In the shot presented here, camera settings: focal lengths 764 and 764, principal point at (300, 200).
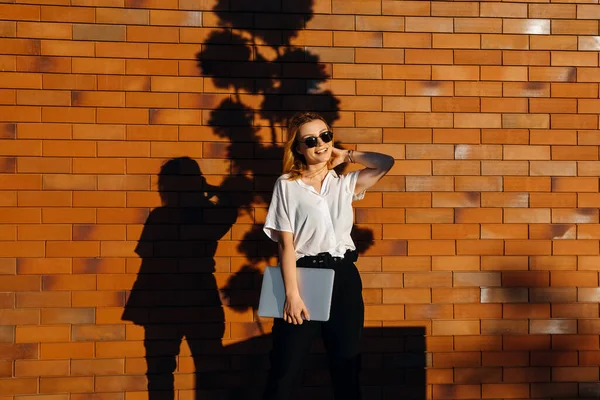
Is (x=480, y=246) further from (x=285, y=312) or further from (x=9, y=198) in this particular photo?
(x=9, y=198)

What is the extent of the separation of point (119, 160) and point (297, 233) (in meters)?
1.40

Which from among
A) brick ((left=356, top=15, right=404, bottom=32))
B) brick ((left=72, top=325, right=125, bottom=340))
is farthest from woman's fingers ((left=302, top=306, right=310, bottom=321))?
brick ((left=356, top=15, right=404, bottom=32))

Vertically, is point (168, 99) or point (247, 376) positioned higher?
point (168, 99)

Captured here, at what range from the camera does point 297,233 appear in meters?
3.70

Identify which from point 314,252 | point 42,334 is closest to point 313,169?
point 314,252

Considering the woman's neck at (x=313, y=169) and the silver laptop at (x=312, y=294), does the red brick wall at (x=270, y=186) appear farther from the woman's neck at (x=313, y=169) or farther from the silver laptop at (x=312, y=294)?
the silver laptop at (x=312, y=294)

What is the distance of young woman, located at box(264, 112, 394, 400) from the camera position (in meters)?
3.66

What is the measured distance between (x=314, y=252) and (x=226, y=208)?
3.44ft

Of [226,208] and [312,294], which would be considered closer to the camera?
[312,294]

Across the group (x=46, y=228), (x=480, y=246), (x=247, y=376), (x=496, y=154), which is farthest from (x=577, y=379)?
(x=46, y=228)

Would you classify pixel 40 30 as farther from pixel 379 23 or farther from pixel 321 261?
pixel 321 261

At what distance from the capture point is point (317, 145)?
369cm

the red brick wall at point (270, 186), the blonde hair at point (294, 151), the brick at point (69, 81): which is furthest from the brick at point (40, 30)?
the blonde hair at point (294, 151)

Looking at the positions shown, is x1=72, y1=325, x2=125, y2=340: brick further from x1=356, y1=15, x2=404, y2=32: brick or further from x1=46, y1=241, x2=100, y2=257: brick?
x1=356, y1=15, x2=404, y2=32: brick
